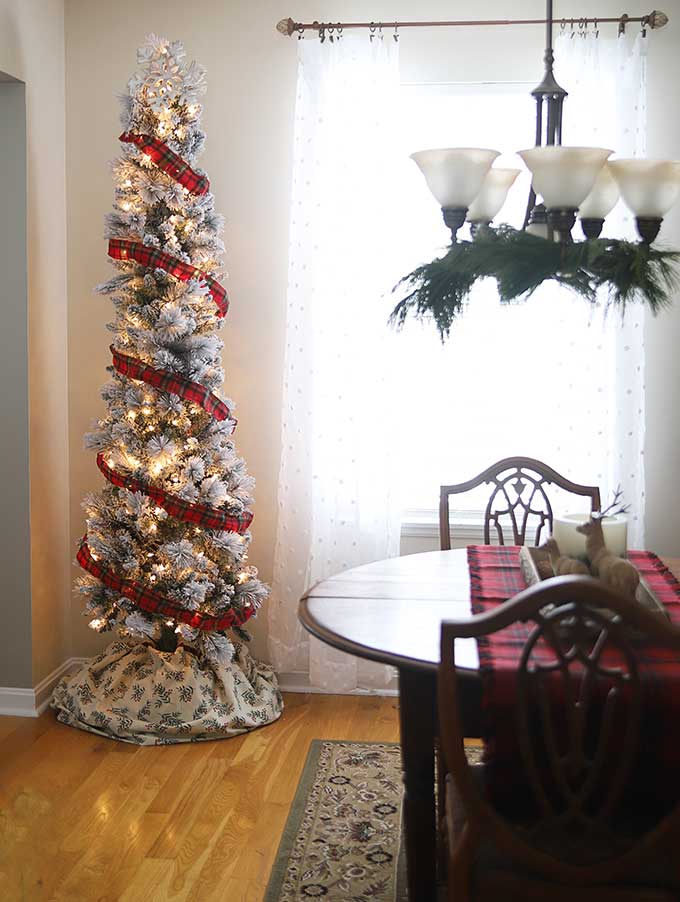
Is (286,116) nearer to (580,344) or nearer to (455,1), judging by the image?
(455,1)

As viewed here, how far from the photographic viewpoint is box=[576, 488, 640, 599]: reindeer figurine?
7.11 ft

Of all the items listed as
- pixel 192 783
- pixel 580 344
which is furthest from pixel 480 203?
pixel 192 783

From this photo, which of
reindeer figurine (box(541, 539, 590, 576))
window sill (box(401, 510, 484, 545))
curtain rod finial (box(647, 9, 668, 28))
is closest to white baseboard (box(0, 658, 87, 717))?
window sill (box(401, 510, 484, 545))

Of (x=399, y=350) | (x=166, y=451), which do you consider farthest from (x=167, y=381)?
(x=399, y=350)

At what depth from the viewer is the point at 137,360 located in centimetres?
357

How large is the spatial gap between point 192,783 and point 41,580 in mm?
1104

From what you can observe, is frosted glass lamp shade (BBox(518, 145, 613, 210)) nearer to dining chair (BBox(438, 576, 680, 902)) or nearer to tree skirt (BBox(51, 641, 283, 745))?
dining chair (BBox(438, 576, 680, 902))

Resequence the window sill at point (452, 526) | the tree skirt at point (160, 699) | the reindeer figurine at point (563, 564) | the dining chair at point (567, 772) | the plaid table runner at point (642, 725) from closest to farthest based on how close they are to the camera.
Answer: the dining chair at point (567, 772), the plaid table runner at point (642, 725), the reindeer figurine at point (563, 564), the tree skirt at point (160, 699), the window sill at point (452, 526)

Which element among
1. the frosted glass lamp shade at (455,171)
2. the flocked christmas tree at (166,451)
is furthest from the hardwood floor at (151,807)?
the frosted glass lamp shade at (455,171)

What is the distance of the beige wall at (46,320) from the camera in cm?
376

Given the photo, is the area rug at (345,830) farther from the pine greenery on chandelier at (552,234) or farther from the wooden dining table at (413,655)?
the pine greenery on chandelier at (552,234)

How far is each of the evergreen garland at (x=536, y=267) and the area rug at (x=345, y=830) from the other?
152cm

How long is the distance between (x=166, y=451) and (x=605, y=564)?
5.88 ft

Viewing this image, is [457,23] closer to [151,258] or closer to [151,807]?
[151,258]
